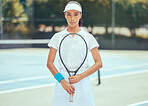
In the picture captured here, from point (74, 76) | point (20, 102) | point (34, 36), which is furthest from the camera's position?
point (34, 36)

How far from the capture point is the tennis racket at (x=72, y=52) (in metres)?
3.46

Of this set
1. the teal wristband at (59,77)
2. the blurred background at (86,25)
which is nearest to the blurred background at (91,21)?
the blurred background at (86,25)

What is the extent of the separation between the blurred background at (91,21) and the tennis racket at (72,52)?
23.9 m

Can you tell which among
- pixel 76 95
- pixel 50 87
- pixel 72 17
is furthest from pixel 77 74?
pixel 50 87

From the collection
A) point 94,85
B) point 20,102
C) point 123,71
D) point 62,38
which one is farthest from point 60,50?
point 123,71

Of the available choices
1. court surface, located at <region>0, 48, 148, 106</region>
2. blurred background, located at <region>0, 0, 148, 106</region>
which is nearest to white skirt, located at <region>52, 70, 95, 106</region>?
court surface, located at <region>0, 48, 148, 106</region>

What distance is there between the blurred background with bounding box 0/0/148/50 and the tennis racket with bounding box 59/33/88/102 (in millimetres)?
23932

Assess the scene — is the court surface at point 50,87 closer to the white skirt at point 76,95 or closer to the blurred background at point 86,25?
the white skirt at point 76,95

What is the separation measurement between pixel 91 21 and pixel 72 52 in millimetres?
Answer: 25096

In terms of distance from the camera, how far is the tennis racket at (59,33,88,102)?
346 centimetres

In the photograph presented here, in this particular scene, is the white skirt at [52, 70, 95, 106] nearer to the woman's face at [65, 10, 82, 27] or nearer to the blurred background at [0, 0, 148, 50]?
the woman's face at [65, 10, 82, 27]

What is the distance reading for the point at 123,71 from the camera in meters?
13.4

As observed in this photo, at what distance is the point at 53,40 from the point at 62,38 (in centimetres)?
11

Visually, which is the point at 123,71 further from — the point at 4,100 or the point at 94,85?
the point at 4,100
